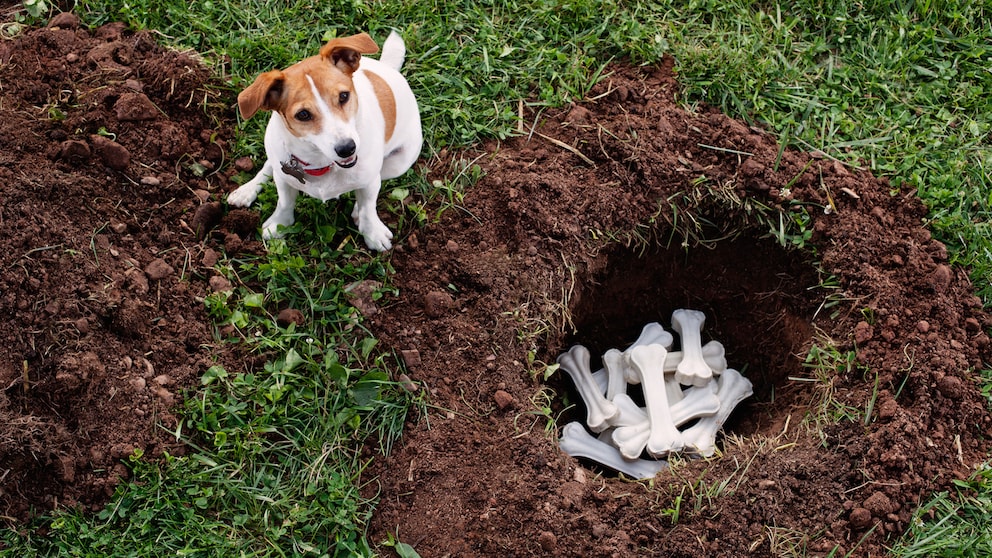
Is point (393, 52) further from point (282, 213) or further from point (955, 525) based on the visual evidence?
point (955, 525)

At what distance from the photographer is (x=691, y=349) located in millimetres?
3764

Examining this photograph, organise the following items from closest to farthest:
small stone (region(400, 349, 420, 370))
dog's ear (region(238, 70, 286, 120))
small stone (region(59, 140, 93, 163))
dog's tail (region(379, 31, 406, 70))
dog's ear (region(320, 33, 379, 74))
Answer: dog's ear (region(238, 70, 286, 120)) → dog's ear (region(320, 33, 379, 74)) → small stone (region(400, 349, 420, 370)) → small stone (region(59, 140, 93, 163)) → dog's tail (region(379, 31, 406, 70))

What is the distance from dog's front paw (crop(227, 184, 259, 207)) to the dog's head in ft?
2.55

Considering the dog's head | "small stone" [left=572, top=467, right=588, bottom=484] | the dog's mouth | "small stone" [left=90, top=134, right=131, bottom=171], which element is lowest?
"small stone" [left=572, top=467, right=588, bottom=484]

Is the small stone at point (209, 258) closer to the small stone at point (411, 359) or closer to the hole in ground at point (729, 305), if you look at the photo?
the small stone at point (411, 359)

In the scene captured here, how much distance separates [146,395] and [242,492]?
50cm

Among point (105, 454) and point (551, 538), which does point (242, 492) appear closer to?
point (105, 454)

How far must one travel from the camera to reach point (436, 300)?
3410mm

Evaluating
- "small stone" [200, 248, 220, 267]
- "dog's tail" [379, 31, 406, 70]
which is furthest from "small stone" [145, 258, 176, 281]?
"dog's tail" [379, 31, 406, 70]

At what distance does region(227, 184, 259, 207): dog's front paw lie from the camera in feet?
11.7

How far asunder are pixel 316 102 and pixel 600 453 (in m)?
1.79

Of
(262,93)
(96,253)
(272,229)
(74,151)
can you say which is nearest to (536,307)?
(272,229)

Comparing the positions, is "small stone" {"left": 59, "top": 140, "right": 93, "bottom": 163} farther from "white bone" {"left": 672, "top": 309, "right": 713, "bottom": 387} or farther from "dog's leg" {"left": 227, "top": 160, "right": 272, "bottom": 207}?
"white bone" {"left": 672, "top": 309, "right": 713, "bottom": 387}

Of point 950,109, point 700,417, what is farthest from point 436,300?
point 950,109
